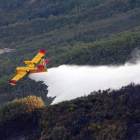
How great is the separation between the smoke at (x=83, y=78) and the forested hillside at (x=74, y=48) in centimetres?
526

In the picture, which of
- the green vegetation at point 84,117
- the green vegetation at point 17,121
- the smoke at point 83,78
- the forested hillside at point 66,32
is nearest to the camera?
the green vegetation at point 84,117

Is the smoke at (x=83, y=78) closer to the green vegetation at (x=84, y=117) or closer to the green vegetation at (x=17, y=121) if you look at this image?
the green vegetation at (x=84, y=117)

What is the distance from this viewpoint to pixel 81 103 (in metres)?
35.0

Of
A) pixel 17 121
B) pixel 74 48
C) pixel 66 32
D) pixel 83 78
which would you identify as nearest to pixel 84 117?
pixel 17 121

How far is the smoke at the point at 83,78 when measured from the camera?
42.6 metres

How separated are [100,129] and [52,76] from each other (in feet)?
64.4

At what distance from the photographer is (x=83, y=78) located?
159 ft

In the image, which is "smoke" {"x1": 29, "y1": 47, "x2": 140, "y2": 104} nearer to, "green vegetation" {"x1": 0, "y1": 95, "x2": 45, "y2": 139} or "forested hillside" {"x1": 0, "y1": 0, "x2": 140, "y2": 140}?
"forested hillside" {"x1": 0, "y1": 0, "x2": 140, "y2": 140}

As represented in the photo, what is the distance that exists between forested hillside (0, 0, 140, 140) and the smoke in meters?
5.26

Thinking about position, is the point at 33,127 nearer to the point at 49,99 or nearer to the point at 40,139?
the point at 40,139

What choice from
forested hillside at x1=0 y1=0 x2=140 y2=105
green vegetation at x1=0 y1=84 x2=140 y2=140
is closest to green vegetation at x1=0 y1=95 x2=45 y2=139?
green vegetation at x1=0 y1=84 x2=140 y2=140

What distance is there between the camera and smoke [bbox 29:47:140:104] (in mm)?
42631

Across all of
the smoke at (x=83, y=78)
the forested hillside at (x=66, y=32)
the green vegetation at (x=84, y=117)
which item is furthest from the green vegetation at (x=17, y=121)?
the forested hillside at (x=66, y=32)

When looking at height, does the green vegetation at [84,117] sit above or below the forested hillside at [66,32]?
below
